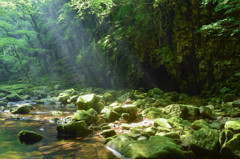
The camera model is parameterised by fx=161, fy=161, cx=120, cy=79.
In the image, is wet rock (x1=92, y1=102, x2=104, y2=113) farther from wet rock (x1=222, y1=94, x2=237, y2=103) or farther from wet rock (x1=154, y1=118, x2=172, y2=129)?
wet rock (x1=222, y1=94, x2=237, y2=103)

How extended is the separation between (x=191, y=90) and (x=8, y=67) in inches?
1208

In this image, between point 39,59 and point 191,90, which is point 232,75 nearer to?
point 191,90

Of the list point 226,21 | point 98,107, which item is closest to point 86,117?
point 98,107

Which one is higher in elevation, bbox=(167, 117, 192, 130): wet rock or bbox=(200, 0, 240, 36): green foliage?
bbox=(200, 0, 240, 36): green foliage

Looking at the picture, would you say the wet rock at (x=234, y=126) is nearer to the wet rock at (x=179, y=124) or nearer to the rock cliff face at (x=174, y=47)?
the wet rock at (x=179, y=124)

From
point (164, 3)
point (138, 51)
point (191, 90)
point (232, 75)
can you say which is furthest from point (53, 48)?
point (232, 75)

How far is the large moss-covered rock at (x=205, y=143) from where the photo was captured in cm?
313

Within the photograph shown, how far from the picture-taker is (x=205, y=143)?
322cm

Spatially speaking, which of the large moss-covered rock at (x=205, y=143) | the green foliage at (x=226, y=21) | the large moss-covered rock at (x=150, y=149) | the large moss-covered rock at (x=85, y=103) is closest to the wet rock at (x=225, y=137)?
the large moss-covered rock at (x=205, y=143)

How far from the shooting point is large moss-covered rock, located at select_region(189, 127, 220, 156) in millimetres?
3131

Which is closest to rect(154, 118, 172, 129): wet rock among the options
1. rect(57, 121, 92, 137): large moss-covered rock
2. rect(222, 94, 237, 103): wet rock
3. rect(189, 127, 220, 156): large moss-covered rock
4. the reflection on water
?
rect(189, 127, 220, 156): large moss-covered rock

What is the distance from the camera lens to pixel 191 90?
8.32 metres

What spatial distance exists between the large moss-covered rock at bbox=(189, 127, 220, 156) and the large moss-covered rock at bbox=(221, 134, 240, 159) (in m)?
0.14

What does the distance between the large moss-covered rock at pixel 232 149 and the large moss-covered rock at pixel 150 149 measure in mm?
796
